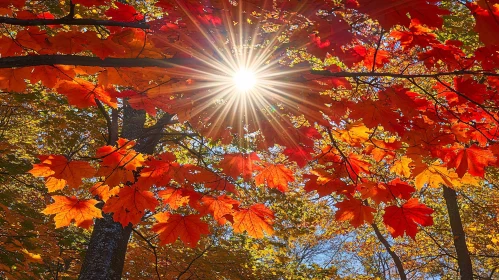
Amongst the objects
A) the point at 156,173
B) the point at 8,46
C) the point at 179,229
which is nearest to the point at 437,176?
the point at 179,229

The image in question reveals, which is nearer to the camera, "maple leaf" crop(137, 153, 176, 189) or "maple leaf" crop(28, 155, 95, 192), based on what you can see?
"maple leaf" crop(28, 155, 95, 192)

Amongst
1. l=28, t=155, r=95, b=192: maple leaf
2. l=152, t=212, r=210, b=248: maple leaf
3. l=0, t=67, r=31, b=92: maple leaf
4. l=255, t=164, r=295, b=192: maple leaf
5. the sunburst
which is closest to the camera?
the sunburst

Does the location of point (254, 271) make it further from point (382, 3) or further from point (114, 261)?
point (382, 3)

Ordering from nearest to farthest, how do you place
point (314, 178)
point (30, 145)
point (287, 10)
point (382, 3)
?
point (382, 3), point (287, 10), point (314, 178), point (30, 145)

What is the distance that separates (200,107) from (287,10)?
97 centimetres

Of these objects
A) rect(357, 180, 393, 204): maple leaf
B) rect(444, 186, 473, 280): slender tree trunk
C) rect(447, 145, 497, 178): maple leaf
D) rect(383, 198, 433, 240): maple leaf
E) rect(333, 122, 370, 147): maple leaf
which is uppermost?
rect(444, 186, 473, 280): slender tree trunk

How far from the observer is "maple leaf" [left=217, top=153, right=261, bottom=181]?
2.77 meters

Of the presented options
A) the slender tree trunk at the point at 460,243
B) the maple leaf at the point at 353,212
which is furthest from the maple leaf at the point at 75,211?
the slender tree trunk at the point at 460,243

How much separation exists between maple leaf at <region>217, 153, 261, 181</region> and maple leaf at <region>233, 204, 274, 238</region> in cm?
26

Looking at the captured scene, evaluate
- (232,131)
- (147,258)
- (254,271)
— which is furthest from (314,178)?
(147,258)

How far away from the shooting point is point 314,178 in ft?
9.59

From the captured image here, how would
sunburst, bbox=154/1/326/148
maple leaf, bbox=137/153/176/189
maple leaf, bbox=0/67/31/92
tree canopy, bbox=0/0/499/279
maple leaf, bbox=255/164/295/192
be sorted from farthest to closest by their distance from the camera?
maple leaf, bbox=255/164/295/192
maple leaf, bbox=137/153/176/189
maple leaf, bbox=0/67/31/92
sunburst, bbox=154/1/326/148
tree canopy, bbox=0/0/499/279

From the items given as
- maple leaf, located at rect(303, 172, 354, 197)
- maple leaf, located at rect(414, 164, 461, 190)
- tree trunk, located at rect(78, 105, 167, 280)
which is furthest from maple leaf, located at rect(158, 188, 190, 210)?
maple leaf, located at rect(414, 164, 461, 190)

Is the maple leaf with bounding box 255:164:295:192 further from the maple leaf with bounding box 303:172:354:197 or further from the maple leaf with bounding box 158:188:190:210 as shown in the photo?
the maple leaf with bounding box 158:188:190:210
